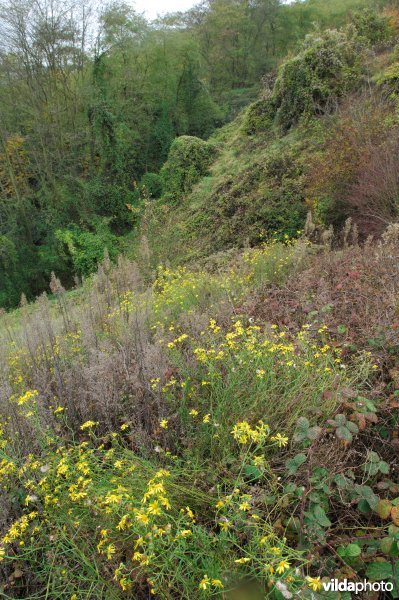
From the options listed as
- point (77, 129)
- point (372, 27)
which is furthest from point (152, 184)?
point (372, 27)

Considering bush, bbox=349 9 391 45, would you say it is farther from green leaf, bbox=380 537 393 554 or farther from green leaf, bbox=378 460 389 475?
green leaf, bbox=380 537 393 554

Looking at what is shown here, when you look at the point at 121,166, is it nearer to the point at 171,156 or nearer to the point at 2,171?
the point at 171,156

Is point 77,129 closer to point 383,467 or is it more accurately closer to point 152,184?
point 152,184

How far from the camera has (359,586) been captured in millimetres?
1479

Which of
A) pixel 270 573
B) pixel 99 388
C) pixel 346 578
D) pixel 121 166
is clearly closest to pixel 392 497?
pixel 346 578

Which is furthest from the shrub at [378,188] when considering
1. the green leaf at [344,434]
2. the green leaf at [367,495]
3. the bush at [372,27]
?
the bush at [372,27]

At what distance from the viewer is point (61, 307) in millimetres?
4660

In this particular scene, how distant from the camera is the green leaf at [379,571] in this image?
1.45 metres

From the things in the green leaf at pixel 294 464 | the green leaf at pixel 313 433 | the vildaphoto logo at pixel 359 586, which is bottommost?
the vildaphoto logo at pixel 359 586

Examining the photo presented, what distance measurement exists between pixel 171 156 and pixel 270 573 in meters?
18.7

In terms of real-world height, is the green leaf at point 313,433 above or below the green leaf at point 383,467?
above

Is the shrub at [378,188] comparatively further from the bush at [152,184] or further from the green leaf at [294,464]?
the bush at [152,184]

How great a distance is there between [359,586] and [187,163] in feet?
57.2

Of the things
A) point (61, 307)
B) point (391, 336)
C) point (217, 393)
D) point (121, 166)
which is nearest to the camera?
point (217, 393)
